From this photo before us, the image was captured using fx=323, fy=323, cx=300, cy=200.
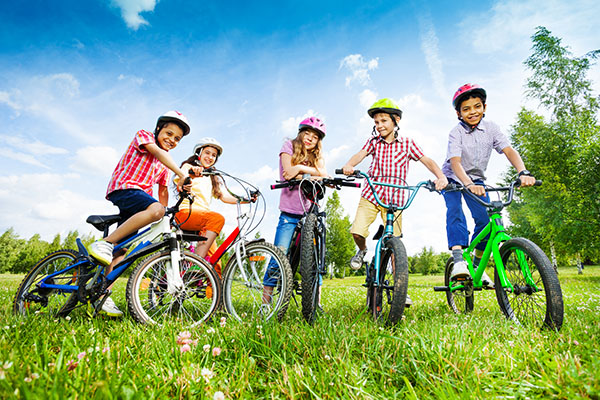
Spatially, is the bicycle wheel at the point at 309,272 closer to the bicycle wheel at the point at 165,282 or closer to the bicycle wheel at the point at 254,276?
the bicycle wheel at the point at 254,276

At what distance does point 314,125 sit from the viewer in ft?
14.9

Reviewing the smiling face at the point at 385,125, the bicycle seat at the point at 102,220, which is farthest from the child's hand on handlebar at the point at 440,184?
the bicycle seat at the point at 102,220

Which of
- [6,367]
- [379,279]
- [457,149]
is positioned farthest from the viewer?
[457,149]

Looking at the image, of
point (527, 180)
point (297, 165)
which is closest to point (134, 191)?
point (297, 165)

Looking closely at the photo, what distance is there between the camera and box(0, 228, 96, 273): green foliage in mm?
44438

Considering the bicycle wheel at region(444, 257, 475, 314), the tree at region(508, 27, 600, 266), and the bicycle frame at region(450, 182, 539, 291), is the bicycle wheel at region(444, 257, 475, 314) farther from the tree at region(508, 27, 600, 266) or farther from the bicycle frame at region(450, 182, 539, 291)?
the tree at region(508, 27, 600, 266)

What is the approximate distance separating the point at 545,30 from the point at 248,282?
28.7 meters

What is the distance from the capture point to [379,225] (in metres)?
4.39

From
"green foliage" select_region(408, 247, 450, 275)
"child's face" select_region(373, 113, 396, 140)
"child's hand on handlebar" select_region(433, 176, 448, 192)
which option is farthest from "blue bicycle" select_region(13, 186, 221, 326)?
"green foliage" select_region(408, 247, 450, 275)

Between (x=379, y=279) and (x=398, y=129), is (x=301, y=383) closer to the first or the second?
(x=379, y=279)

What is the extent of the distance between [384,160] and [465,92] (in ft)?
5.10

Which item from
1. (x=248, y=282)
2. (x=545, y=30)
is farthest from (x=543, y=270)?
(x=545, y=30)

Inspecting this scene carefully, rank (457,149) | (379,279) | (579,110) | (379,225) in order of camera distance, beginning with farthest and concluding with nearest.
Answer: (579,110) → (457,149) → (379,225) → (379,279)

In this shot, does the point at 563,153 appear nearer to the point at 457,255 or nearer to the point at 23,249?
the point at 457,255
